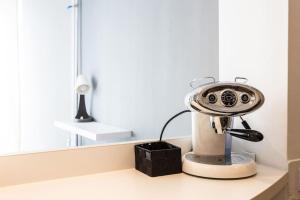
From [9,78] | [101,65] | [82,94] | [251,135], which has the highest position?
[101,65]

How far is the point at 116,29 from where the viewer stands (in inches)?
89.4

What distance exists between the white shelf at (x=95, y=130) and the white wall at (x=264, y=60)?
110cm

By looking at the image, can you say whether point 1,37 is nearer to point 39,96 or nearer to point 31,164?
point 39,96

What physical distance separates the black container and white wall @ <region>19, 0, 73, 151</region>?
1.92m

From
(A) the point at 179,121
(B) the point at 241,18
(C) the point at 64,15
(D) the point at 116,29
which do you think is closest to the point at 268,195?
(B) the point at 241,18

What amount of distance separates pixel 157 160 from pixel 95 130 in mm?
1319

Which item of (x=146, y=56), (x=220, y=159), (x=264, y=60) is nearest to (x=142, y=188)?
(x=220, y=159)

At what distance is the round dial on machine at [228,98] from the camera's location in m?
0.82

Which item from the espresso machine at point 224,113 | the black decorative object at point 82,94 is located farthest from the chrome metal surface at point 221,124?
the black decorative object at point 82,94

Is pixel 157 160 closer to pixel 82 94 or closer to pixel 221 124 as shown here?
pixel 221 124

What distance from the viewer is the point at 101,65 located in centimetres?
248

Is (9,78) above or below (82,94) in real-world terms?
above

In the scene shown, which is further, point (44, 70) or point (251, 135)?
point (44, 70)

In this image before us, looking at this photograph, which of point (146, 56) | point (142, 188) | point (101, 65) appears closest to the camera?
point (142, 188)
